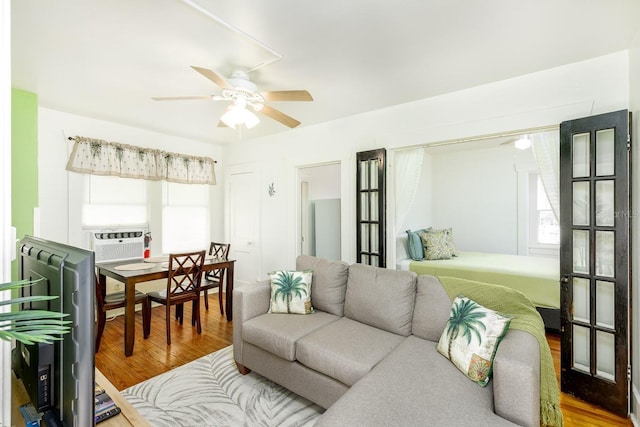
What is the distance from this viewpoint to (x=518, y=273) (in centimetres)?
330


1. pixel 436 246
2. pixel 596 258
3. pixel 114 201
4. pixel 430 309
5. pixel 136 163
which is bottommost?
pixel 430 309

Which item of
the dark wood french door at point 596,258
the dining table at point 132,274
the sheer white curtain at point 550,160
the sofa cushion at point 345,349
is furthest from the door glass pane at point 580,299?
the dining table at point 132,274

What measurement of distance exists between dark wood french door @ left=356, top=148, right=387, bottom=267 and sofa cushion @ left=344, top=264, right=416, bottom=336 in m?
0.86

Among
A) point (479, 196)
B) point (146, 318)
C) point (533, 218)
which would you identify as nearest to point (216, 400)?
point (146, 318)

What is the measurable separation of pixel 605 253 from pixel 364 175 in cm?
219

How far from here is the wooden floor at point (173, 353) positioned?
205 cm

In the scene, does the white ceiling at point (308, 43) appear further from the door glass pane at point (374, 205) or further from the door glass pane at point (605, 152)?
the door glass pane at point (374, 205)

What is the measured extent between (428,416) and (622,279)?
1.80 m

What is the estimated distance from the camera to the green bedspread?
Result: 315 cm

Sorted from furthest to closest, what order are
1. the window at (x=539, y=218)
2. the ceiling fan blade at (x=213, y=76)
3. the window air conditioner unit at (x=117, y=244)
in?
the window at (x=539, y=218) < the window air conditioner unit at (x=117, y=244) < the ceiling fan blade at (x=213, y=76)

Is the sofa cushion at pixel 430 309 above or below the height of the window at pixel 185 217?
below

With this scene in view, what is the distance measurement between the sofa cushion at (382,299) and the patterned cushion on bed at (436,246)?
2.03 m

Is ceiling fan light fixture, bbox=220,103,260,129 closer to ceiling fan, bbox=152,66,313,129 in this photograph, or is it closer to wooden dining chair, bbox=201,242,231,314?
ceiling fan, bbox=152,66,313,129

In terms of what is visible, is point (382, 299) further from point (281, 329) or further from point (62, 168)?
point (62, 168)
